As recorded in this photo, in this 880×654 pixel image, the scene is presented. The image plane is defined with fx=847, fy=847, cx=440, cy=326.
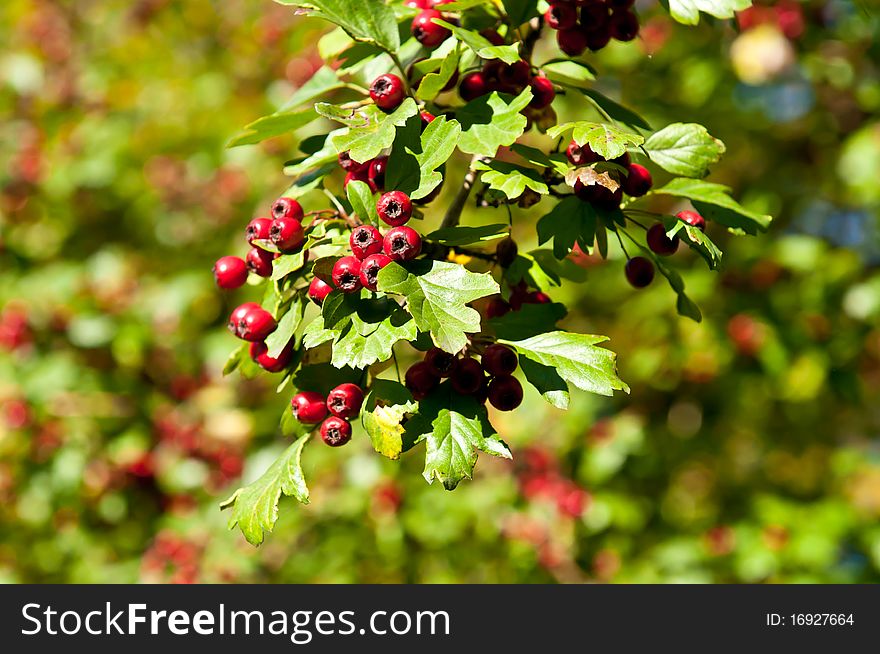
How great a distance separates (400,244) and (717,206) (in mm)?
550

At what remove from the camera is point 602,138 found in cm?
112

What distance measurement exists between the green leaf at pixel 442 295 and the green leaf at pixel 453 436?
135mm

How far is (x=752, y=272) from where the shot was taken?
10.9 ft

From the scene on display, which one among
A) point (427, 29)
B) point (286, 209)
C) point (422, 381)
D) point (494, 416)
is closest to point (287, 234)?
point (286, 209)

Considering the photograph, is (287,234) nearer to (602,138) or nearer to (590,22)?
(602,138)

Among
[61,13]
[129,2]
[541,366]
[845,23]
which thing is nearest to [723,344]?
[845,23]

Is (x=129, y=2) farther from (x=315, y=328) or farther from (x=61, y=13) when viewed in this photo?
(x=315, y=328)

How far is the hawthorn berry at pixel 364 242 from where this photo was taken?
1.11 metres

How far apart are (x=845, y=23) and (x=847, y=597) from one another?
7.02 feet

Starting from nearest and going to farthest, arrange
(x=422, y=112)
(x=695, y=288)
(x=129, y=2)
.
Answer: (x=422, y=112) → (x=695, y=288) → (x=129, y=2)

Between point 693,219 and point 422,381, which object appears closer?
point 422,381

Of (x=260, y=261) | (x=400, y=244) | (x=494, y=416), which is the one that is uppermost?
(x=400, y=244)

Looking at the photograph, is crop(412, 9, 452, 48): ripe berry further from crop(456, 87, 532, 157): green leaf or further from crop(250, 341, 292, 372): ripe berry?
crop(250, 341, 292, 372): ripe berry

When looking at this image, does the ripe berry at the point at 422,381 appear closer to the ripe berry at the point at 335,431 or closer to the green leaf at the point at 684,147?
the ripe berry at the point at 335,431
